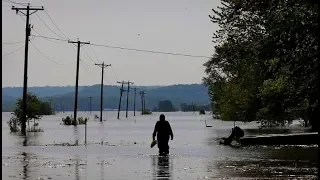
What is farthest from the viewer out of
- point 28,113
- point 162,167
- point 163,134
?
point 28,113

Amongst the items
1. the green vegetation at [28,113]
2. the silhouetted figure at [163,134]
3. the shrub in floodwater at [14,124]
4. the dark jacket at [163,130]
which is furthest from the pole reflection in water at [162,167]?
the green vegetation at [28,113]

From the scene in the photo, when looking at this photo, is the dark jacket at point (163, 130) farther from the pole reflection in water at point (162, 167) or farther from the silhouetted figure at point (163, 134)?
the pole reflection in water at point (162, 167)

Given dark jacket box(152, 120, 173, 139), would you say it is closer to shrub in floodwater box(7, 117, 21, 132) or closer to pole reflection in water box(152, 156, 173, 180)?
pole reflection in water box(152, 156, 173, 180)

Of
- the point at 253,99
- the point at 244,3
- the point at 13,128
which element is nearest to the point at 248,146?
the point at 244,3

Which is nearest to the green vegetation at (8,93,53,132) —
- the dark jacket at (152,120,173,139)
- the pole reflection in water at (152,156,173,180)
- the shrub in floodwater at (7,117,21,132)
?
the shrub in floodwater at (7,117,21,132)

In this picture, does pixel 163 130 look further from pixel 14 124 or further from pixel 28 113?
pixel 28 113

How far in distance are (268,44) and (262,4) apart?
1.80 metres

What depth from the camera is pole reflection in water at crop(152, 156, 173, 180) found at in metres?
16.8

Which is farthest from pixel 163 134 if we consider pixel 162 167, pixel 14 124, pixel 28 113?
pixel 28 113

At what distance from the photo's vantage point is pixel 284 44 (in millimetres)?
18953

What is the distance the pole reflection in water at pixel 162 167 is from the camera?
16.8 meters

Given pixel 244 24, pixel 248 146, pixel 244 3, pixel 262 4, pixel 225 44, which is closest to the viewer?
pixel 262 4

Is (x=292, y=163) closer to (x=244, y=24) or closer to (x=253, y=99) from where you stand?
(x=244, y=24)

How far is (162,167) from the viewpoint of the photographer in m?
19.6
